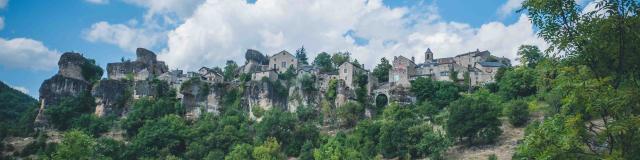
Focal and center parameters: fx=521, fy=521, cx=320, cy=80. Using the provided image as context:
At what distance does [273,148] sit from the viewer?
1880 inches

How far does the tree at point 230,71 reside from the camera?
8444 cm

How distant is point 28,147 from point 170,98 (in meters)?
18.6

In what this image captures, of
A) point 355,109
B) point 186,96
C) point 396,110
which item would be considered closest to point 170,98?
point 186,96

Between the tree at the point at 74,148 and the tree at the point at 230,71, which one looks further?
the tree at the point at 230,71

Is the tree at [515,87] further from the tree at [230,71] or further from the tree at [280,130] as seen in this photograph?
the tree at [230,71]

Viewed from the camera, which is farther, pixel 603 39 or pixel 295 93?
pixel 295 93

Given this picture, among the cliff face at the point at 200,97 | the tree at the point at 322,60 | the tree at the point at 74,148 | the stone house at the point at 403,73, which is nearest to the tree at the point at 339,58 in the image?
the tree at the point at 322,60

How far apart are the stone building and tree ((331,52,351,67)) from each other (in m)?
29.4

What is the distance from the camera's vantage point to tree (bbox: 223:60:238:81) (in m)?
84.4

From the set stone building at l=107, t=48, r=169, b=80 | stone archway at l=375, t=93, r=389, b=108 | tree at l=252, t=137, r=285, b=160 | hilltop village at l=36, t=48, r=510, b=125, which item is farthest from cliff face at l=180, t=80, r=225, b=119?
tree at l=252, t=137, r=285, b=160

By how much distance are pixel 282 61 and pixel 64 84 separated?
32109mm

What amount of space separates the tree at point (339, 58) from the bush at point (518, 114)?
41.4 metres

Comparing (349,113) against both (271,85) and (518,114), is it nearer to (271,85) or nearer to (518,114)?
(271,85)

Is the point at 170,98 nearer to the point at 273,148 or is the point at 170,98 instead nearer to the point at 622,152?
the point at 273,148
